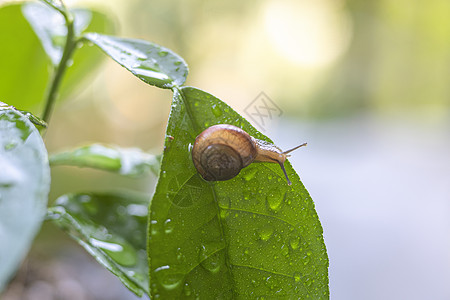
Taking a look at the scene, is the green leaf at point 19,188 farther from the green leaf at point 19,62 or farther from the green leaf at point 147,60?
the green leaf at point 19,62

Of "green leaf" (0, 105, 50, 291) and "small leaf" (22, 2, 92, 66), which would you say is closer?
"green leaf" (0, 105, 50, 291)

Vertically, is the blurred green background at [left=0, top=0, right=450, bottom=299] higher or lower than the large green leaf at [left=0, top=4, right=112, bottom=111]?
higher

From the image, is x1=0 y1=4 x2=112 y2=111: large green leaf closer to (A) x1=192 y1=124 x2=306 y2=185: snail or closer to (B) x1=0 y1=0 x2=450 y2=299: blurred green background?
(A) x1=192 y1=124 x2=306 y2=185: snail

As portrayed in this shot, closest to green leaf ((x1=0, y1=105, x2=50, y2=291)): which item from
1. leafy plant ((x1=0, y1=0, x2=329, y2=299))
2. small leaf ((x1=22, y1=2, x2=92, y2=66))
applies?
leafy plant ((x1=0, y1=0, x2=329, y2=299))

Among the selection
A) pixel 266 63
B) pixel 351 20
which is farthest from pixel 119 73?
pixel 351 20

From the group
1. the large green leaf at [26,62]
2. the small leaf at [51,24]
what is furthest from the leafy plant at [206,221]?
the large green leaf at [26,62]

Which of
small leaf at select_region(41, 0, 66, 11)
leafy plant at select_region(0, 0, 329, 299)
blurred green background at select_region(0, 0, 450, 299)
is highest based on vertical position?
blurred green background at select_region(0, 0, 450, 299)
